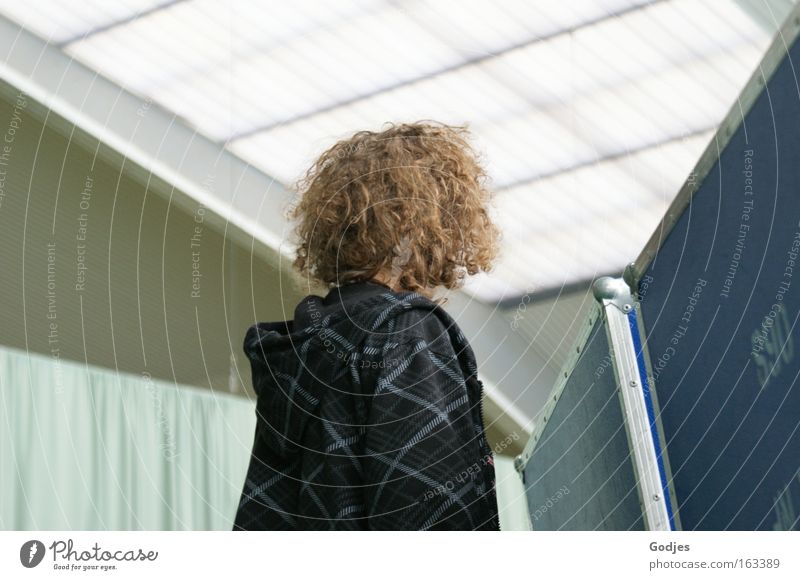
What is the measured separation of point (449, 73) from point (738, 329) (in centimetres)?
148

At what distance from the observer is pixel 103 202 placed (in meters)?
2.35

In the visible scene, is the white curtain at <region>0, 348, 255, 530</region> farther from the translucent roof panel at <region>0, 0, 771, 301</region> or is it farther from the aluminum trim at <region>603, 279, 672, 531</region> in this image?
the aluminum trim at <region>603, 279, 672, 531</region>

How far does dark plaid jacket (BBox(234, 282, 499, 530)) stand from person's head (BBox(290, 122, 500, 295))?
0.03 metres

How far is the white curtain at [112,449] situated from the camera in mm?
1676

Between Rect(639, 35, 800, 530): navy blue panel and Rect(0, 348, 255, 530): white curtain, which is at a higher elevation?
Rect(639, 35, 800, 530): navy blue panel

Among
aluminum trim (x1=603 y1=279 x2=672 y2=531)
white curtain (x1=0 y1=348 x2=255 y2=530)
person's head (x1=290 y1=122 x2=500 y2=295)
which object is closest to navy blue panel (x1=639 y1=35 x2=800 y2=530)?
aluminum trim (x1=603 y1=279 x2=672 y2=531)

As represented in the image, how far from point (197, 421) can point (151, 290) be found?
650mm

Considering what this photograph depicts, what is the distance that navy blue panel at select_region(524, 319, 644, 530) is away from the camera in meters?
0.68

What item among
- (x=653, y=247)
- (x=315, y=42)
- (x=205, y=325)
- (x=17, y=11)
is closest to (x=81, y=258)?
(x=205, y=325)

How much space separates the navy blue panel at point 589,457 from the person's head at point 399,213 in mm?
106

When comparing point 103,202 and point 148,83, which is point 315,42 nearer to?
point 148,83

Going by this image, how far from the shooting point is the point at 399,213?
26.5 inches

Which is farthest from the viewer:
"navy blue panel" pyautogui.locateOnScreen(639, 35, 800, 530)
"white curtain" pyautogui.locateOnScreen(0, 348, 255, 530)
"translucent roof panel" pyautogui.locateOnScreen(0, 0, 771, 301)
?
"translucent roof panel" pyautogui.locateOnScreen(0, 0, 771, 301)

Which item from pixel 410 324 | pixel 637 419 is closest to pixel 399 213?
pixel 410 324
